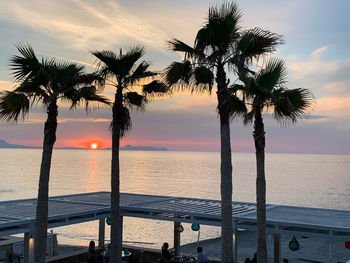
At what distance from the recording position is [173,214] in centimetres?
1844

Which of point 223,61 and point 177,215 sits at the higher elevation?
point 223,61

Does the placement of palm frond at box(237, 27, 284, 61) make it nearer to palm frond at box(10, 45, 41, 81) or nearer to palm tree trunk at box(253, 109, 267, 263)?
palm tree trunk at box(253, 109, 267, 263)

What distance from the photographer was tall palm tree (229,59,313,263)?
43.8 feet

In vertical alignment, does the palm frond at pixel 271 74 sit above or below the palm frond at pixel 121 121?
above

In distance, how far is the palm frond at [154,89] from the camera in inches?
669

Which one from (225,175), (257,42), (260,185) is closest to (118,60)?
(257,42)

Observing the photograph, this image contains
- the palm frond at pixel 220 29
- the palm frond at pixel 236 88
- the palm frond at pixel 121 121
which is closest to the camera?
the palm frond at pixel 220 29

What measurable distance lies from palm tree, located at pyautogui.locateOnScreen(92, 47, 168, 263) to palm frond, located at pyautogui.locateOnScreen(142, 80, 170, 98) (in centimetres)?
4

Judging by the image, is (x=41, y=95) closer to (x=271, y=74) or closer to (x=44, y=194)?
(x=44, y=194)

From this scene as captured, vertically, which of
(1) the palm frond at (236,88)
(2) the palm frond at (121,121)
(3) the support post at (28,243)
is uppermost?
(1) the palm frond at (236,88)

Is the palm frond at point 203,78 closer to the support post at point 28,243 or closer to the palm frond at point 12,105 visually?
the palm frond at point 12,105

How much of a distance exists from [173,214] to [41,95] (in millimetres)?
7912

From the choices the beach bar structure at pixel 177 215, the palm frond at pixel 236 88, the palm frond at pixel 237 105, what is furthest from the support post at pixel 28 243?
the palm frond at pixel 236 88

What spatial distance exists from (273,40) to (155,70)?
5360 mm
